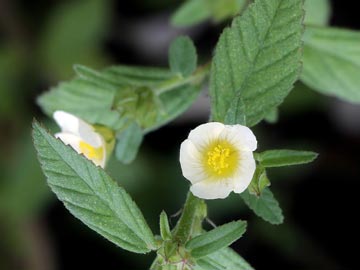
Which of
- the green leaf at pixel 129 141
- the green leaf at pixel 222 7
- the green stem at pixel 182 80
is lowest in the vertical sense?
the green leaf at pixel 129 141

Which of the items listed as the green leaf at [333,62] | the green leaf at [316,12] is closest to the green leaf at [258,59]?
the green leaf at [333,62]

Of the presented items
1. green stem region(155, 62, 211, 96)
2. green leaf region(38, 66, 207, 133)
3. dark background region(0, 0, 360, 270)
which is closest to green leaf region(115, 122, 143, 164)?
green leaf region(38, 66, 207, 133)

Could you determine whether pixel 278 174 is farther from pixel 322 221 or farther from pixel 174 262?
pixel 174 262

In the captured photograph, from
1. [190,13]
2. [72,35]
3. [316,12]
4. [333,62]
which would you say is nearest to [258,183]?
[333,62]

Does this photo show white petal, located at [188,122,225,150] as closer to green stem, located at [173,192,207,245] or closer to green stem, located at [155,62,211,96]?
green stem, located at [173,192,207,245]

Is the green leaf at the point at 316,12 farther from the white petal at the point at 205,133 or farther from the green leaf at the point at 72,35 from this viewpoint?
the green leaf at the point at 72,35

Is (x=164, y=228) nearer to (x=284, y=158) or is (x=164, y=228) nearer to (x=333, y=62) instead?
(x=284, y=158)
